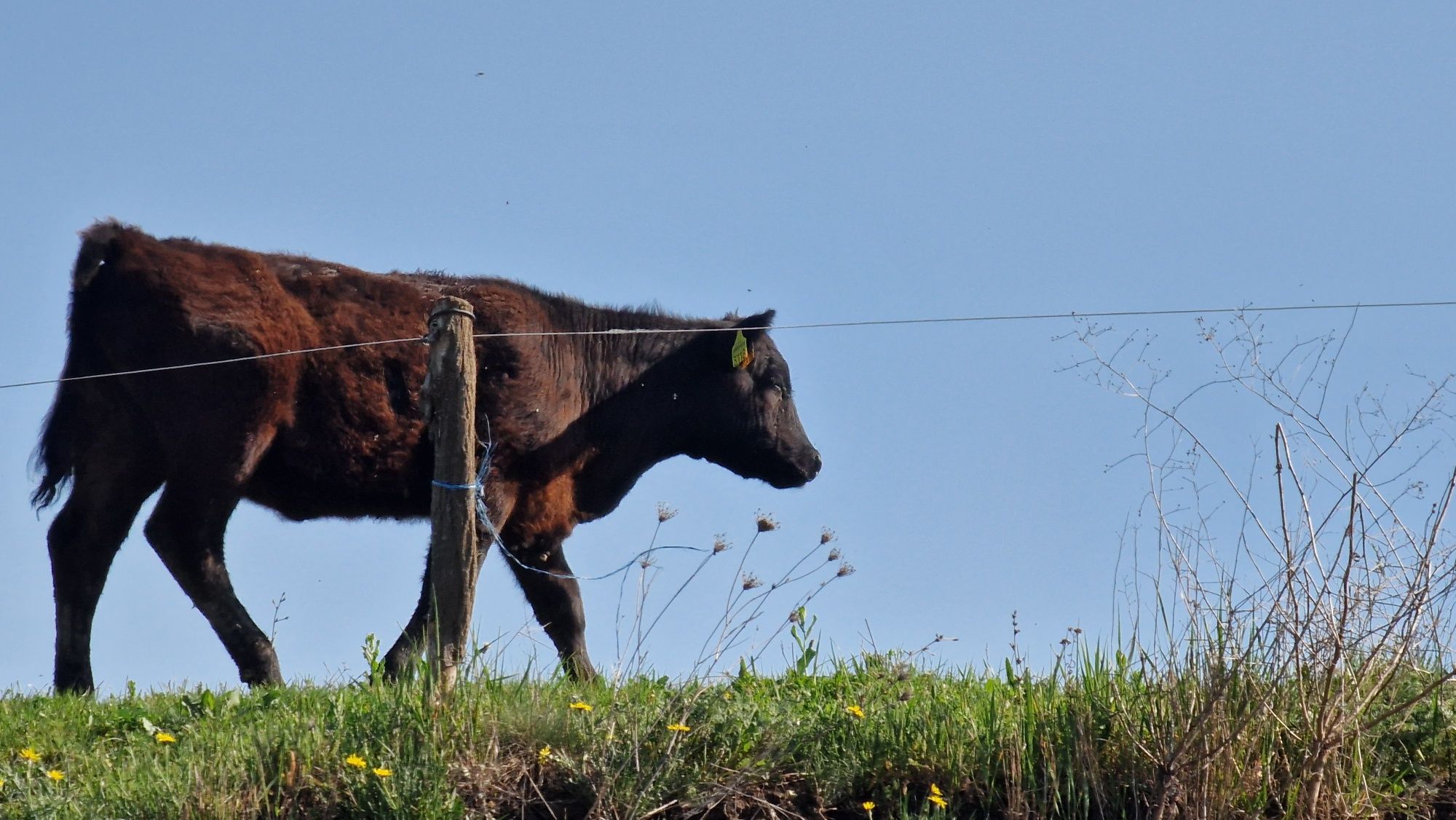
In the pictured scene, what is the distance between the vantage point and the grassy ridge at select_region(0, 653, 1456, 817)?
504 cm

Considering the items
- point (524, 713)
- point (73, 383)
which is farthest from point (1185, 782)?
point (73, 383)

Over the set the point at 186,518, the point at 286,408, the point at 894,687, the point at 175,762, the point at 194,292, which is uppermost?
the point at 194,292

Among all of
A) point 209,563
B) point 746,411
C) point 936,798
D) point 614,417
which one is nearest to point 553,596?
point 614,417

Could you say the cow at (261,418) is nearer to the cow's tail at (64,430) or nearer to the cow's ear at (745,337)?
the cow's tail at (64,430)

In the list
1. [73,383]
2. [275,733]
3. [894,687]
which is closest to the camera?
[275,733]

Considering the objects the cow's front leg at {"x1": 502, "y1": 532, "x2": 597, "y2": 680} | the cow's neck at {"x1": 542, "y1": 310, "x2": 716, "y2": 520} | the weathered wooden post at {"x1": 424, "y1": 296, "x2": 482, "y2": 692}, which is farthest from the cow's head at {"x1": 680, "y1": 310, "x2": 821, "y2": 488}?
the weathered wooden post at {"x1": 424, "y1": 296, "x2": 482, "y2": 692}

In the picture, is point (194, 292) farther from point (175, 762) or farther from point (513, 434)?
point (175, 762)

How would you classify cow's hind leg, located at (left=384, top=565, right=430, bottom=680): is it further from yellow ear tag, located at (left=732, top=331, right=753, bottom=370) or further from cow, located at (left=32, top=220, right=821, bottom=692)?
yellow ear tag, located at (left=732, top=331, right=753, bottom=370)

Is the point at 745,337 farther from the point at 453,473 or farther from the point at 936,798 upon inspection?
the point at 936,798

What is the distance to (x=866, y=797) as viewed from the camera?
18.0 feet

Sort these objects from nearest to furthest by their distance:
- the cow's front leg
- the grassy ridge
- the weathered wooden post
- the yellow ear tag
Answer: the grassy ridge
the weathered wooden post
the cow's front leg
the yellow ear tag

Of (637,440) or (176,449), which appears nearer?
(176,449)

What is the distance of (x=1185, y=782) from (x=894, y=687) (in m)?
1.32

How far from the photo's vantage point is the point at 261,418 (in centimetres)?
752
